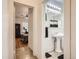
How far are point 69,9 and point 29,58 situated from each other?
3129mm

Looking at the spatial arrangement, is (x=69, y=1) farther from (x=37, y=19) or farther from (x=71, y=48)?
(x=37, y=19)

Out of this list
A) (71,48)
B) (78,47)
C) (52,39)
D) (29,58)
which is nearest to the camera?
(78,47)

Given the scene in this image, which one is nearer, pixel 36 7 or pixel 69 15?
pixel 69 15

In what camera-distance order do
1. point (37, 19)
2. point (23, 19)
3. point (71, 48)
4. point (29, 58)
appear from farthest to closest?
point (23, 19) < point (37, 19) < point (29, 58) < point (71, 48)

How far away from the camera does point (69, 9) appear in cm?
128

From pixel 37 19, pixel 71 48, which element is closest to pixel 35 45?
pixel 37 19

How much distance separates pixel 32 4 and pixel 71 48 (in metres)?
3.39

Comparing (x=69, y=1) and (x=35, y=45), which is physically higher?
(x=69, y=1)

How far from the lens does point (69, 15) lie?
4.19 feet

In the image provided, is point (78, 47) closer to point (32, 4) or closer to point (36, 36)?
point (36, 36)

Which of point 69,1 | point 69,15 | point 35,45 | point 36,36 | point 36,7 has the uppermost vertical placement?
point 36,7

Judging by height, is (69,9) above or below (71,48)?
above

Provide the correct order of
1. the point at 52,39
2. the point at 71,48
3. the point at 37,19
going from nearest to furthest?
1. the point at 71,48
2. the point at 52,39
3. the point at 37,19

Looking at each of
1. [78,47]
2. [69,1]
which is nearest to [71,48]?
[78,47]
